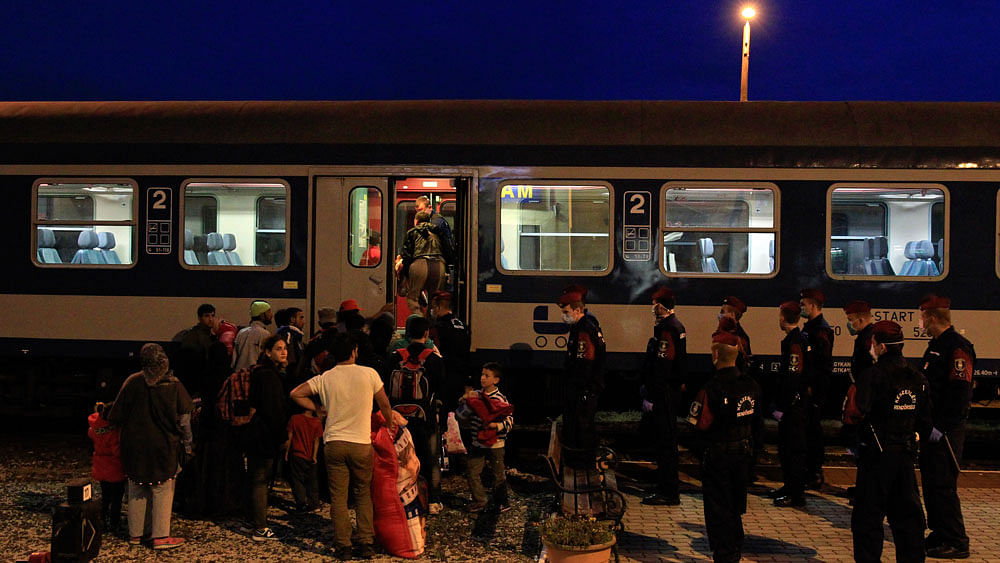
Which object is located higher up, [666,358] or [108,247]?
[108,247]

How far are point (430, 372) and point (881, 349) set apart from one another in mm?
3353

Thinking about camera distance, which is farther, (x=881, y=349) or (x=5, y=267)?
(x=5, y=267)

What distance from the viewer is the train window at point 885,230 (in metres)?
9.07

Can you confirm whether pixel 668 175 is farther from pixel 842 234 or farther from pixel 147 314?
pixel 147 314

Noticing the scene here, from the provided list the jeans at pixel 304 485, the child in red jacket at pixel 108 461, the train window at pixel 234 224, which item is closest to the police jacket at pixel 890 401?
the jeans at pixel 304 485

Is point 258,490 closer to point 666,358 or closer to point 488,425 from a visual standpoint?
point 488,425

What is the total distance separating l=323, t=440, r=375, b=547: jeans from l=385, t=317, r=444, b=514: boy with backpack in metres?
0.89

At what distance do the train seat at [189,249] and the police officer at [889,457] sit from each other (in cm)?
693

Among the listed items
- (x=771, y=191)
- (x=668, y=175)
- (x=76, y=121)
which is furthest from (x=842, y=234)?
(x=76, y=121)

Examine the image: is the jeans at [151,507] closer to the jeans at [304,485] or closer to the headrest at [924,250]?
the jeans at [304,485]

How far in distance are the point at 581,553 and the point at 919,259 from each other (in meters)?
5.69

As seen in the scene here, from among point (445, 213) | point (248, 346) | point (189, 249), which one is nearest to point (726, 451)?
point (248, 346)

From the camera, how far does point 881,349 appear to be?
575cm

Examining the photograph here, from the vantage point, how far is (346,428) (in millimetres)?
5988
